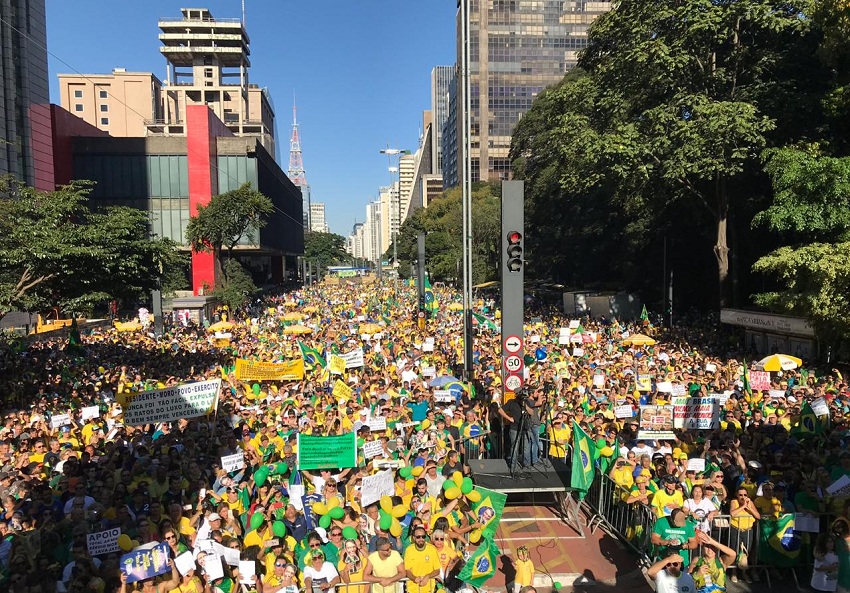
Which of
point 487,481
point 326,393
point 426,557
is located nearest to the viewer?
point 426,557

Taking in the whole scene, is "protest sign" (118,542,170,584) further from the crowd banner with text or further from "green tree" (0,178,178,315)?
"green tree" (0,178,178,315)

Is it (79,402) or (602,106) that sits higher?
(602,106)

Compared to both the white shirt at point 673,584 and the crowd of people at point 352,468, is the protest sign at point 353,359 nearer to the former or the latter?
the crowd of people at point 352,468

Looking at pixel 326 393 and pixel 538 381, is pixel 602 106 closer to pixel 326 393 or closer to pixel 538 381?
pixel 538 381

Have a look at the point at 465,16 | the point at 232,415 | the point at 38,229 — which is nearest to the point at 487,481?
the point at 232,415

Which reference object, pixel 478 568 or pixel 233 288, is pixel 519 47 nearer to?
pixel 233 288

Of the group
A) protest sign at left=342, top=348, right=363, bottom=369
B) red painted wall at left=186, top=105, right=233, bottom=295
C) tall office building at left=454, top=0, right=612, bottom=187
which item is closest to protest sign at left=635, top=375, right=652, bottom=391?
protest sign at left=342, top=348, right=363, bottom=369
